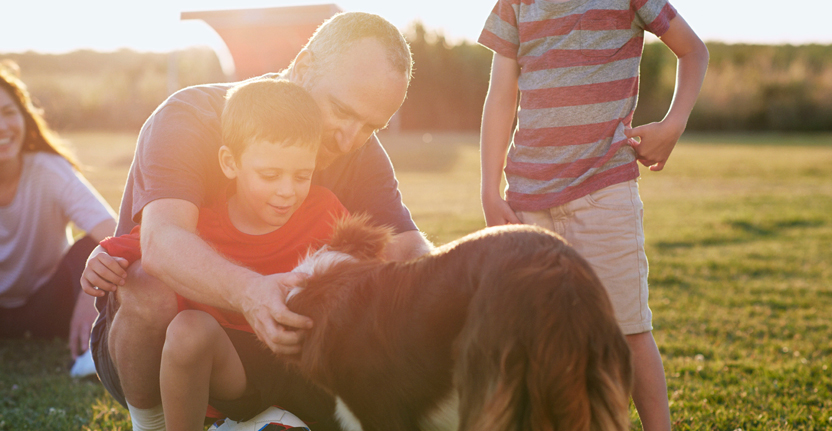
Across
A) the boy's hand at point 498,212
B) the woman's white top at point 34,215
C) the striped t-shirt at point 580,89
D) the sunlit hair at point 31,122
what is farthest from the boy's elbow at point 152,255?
the sunlit hair at point 31,122

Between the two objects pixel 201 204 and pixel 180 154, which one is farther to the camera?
pixel 201 204

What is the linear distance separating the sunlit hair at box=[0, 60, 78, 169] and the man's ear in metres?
2.60

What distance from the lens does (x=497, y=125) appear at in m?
3.18

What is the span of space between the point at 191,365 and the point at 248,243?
56 centimetres

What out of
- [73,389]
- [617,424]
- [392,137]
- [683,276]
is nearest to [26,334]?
[73,389]

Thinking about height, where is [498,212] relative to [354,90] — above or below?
below

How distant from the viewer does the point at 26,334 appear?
4.63 meters

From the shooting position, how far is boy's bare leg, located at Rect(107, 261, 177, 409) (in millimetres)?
2365

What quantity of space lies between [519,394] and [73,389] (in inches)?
129

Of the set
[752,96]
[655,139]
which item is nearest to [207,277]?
[655,139]

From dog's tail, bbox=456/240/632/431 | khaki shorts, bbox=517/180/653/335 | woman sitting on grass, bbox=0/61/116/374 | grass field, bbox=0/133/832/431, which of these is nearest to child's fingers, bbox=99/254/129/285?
grass field, bbox=0/133/832/431

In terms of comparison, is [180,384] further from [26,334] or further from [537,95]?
[26,334]

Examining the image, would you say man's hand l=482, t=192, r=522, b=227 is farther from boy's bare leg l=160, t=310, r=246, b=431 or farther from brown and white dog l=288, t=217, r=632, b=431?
boy's bare leg l=160, t=310, r=246, b=431

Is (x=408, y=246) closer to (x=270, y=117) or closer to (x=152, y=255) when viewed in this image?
(x=270, y=117)
